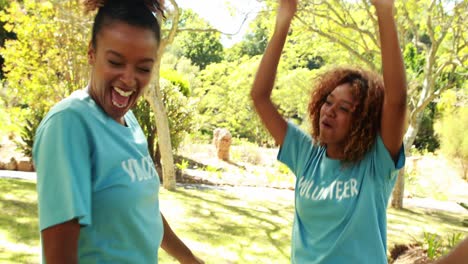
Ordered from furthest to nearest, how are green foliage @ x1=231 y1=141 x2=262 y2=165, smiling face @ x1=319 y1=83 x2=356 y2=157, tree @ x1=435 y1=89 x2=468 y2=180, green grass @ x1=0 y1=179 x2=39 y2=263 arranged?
1. tree @ x1=435 y1=89 x2=468 y2=180
2. green foliage @ x1=231 y1=141 x2=262 y2=165
3. green grass @ x1=0 y1=179 x2=39 y2=263
4. smiling face @ x1=319 y1=83 x2=356 y2=157

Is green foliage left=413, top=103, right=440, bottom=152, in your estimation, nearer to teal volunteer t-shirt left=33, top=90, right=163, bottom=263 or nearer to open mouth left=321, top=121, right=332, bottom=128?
open mouth left=321, top=121, right=332, bottom=128

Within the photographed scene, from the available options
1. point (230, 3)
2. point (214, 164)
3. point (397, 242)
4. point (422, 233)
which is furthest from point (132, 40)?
point (214, 164)

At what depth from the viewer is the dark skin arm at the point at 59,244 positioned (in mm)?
984

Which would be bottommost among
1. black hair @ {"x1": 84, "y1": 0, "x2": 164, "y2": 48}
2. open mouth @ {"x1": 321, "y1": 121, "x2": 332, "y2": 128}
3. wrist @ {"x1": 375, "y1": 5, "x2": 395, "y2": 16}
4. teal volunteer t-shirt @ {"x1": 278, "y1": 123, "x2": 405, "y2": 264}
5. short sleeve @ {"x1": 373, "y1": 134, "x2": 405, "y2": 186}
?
teal volunteer t-shirt @ {"x1": 278, "y1": 123, "x2": 405, "y2": 264}

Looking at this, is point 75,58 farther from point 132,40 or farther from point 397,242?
point 132,40

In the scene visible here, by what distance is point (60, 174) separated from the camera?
99 centimetres

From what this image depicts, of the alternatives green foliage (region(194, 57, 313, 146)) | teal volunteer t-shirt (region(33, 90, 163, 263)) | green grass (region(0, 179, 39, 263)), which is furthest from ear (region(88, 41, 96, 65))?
green foliage (region(194, 57, 313, 146))

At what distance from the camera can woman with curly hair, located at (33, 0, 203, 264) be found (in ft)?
3.27

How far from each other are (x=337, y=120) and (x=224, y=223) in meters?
4.27

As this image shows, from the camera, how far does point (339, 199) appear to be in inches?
66.8

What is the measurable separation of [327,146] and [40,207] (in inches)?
47.0

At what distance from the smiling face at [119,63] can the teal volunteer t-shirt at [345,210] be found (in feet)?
2.74

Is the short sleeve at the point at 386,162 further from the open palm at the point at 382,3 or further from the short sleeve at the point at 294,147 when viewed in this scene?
the open palm at the point at 382,3

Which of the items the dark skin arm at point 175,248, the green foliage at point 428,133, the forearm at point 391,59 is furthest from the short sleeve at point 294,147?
the green foliage at point 428,133
